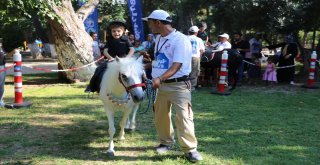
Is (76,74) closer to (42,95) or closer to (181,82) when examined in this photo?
(42,95)

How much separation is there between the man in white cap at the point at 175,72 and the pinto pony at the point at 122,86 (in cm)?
30

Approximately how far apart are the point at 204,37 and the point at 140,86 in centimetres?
846

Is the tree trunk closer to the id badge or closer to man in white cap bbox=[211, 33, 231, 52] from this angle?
man in white cap bbox=[211, 33, 231, 52]

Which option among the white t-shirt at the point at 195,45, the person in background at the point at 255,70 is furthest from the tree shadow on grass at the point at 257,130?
the person in background at the point at 255,70

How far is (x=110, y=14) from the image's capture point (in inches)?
1372

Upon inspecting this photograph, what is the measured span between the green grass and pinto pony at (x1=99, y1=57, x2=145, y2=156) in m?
0.57

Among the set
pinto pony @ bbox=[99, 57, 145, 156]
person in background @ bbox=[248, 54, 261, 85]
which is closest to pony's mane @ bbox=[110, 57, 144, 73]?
pinto pony @ bbox=[99, 57, 145, 156]

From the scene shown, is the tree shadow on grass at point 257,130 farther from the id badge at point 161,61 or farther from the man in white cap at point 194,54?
the id badge at point 161,61

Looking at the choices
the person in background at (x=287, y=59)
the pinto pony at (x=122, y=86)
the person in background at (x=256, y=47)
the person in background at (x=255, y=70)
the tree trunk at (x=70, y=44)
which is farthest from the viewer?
the person in background at (x=256, y=47)

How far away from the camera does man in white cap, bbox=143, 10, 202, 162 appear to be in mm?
4824

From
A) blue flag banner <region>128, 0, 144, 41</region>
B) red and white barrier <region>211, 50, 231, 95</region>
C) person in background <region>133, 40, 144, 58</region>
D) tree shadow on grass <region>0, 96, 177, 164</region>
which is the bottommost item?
tree shadow on grass <region>0, 96, 177, 164</region>

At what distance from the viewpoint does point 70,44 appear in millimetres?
13836

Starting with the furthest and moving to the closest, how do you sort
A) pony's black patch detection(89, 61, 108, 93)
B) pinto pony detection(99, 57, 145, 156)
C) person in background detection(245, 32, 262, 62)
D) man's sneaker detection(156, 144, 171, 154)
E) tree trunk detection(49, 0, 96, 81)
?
person in background detection(245, 32, 262, 62)
tree trunk detection(49, 0, 96, 81)
pony's black patch detection(89, 61, 108, 93)
man's sneaker detection(156, 144, 171, 154)
pinto pony detection(99, 57, 145, 156)

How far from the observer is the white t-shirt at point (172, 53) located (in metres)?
4.79
